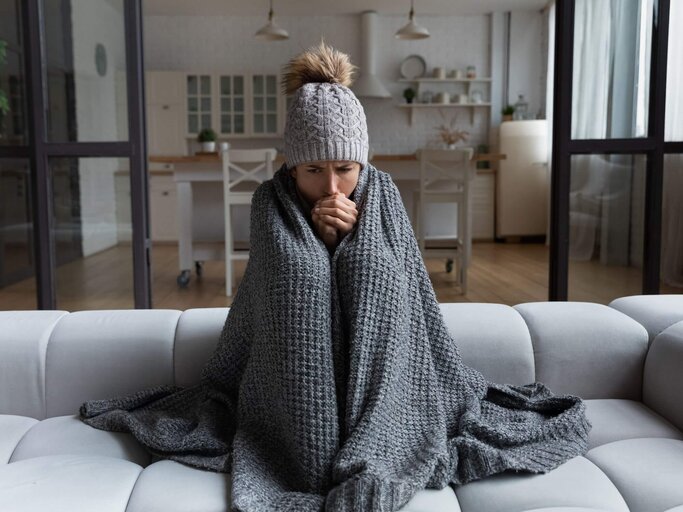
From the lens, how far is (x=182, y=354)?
1619mm

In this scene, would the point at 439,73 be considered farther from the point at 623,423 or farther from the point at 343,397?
the point at 343,397

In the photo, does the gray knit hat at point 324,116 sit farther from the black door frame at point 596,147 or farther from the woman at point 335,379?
the black door frame at point 596,147

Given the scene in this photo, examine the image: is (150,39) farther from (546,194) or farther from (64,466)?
(64,466)

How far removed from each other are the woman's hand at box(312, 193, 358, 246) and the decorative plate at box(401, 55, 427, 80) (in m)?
7.11

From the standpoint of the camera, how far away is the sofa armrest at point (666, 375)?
4.83 feet

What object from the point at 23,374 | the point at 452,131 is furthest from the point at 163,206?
the point at 23,374

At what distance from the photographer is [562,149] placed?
281 cm

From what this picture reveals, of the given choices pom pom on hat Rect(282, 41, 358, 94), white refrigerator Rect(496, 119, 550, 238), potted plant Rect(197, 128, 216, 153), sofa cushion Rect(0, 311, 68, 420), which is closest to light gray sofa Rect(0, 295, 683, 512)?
sofa cushion Rect(0, 311, 68, 420)

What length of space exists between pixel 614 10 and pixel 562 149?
2.00ft

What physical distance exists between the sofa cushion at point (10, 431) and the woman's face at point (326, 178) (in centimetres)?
77

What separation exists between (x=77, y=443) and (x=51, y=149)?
5.53 ft

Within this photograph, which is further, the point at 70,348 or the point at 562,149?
the point at 562,149

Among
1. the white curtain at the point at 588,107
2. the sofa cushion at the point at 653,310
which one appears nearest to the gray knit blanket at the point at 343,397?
the sofa cushion at the point at 653,310

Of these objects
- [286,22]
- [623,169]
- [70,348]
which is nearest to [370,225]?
[70,348]
